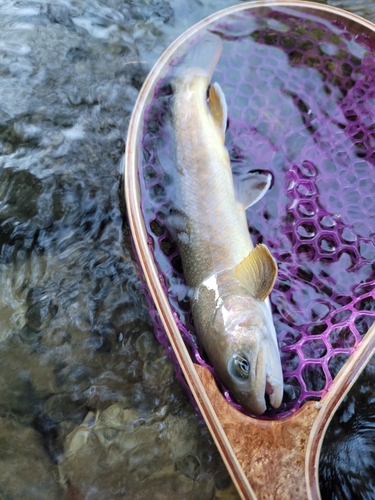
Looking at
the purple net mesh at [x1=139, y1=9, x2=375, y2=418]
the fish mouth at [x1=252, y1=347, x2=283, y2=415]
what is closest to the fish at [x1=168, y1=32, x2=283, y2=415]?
the fish mouth at [x1=252, y1=347, x2=283, y2=415]

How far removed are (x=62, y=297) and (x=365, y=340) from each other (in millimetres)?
1852

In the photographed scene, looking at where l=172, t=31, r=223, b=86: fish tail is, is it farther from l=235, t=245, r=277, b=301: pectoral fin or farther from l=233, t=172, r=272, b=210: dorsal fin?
l=235, t=245, r=277, b=301: pectoral fin

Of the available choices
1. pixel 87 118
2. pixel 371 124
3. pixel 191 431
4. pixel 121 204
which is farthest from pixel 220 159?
pixel 191 431

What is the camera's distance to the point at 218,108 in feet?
8.87

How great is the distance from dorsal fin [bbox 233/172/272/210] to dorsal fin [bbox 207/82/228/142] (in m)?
0.33

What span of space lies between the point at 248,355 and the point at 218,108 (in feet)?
5.07

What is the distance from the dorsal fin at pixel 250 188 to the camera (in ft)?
8.55

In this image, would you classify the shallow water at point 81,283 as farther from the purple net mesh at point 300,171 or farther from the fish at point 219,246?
the fish at point 219,246

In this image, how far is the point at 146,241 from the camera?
7.48 feet

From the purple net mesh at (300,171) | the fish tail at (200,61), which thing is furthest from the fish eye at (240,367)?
the fish tail at (200,61)

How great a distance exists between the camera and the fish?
2078mm

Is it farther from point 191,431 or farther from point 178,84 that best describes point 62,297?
point 178,84

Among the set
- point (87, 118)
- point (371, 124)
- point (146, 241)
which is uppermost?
point (371, 124)

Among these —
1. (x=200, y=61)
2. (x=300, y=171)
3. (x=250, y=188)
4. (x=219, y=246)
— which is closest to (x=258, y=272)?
(x=219, y=246)
